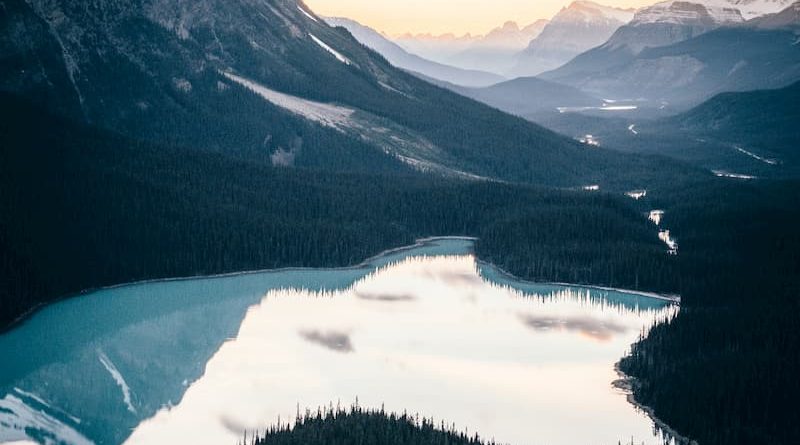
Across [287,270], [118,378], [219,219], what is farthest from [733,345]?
[219,219]

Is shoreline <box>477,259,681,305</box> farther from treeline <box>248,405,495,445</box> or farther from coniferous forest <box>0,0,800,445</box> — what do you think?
treeline <box>248,405,495,445</box>

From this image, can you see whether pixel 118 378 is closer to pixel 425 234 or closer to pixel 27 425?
pixel 27 425

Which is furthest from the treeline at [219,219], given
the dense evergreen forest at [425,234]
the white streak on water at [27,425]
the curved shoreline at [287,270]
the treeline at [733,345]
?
the white streak on water at [27,425]

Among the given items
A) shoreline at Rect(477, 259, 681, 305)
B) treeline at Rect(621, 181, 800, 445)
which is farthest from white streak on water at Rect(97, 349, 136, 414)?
shoreline at Rect(477, 259, 681, 305)

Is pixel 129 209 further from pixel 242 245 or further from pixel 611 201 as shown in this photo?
pixel 611 201

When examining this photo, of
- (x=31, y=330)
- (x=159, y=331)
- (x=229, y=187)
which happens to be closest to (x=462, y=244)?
(x=229, y=187)

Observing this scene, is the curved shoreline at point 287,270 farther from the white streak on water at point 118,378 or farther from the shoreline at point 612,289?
the white streak on water at point 118,378
